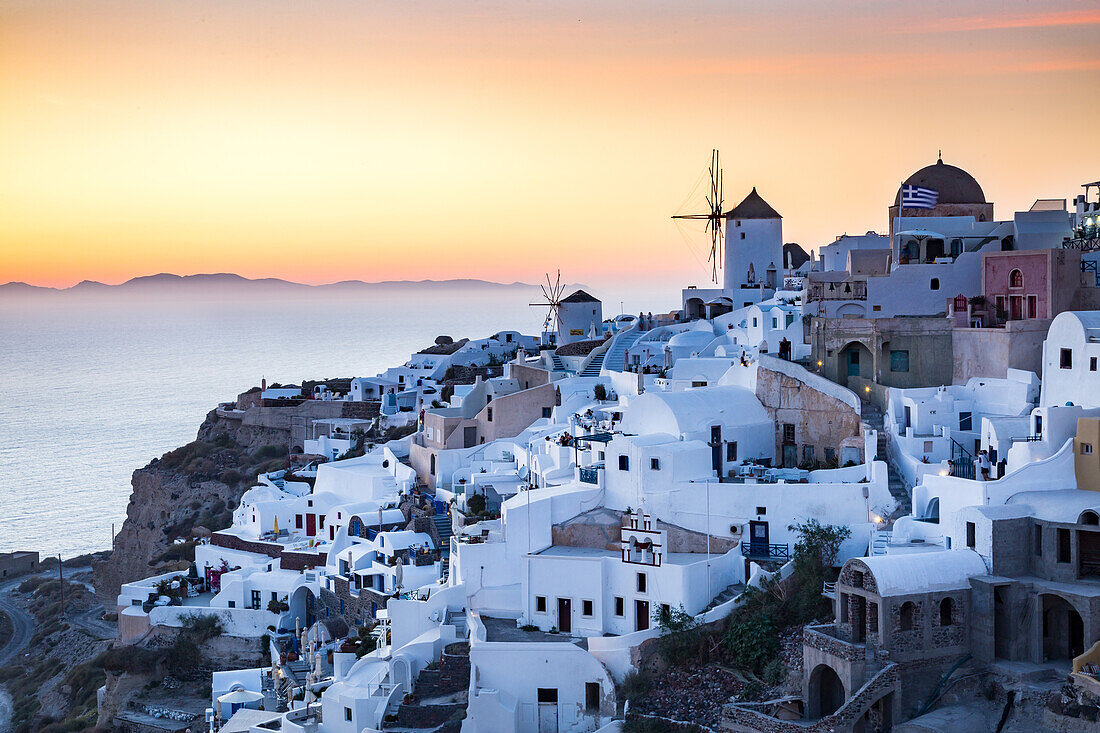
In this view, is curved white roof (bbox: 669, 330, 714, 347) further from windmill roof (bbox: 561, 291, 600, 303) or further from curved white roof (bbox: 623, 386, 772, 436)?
windmill roof (bbox: 561, 291, 600, 303)

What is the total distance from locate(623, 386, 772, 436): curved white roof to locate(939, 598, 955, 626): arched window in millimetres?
7002

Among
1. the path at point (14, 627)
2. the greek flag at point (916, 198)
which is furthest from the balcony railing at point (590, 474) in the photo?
the path at point (14, 627)

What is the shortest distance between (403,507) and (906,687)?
16.2 m

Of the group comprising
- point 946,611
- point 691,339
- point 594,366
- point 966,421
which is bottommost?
point 946,611

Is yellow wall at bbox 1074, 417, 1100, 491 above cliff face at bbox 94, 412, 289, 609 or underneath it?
above

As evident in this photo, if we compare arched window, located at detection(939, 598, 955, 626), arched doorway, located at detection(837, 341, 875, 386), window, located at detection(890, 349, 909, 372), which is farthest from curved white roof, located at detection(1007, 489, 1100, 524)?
arched doorway, located at detection(837, 341, 875, 386)

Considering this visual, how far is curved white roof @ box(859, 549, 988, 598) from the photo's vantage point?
63.6 ft

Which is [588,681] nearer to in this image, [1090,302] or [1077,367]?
[1077,367]

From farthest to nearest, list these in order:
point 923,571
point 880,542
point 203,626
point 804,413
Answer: point 203,626, point 804,413, point 880,542, point 923,571

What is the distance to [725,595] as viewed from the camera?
906 inches

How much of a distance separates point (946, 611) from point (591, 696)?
6.28 m

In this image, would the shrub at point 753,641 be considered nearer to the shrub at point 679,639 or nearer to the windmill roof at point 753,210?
the shrub at point 679,639

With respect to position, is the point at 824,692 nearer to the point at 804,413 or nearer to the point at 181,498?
the point at 804,413

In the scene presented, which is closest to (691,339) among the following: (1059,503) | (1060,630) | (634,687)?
(634,687)
